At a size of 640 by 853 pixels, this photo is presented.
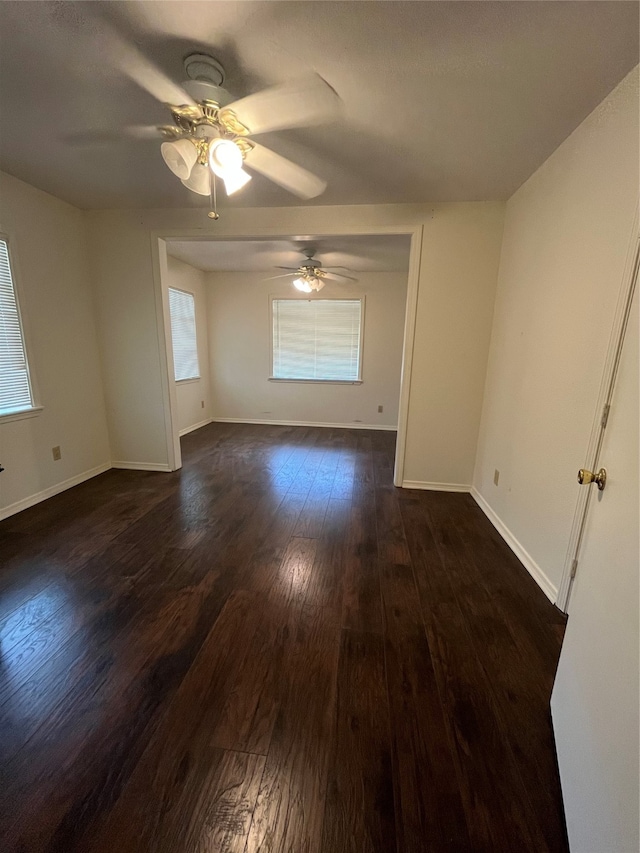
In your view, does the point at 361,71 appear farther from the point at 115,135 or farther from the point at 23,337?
the point at 23,337

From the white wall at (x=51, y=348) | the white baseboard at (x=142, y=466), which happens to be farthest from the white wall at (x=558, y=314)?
the white wall at (x=51, y=348)

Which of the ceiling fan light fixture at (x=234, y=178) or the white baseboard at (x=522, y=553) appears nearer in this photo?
the ceiling fan light fixture at (x=234, y=178)

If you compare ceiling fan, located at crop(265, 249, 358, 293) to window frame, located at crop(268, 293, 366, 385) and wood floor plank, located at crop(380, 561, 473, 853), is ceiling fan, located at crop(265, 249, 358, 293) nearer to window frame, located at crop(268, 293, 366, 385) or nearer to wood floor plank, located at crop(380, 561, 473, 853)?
window frame, located at crop(268, 293, 366, 385)

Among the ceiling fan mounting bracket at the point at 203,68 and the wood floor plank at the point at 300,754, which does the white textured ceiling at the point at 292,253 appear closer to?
the ceiling fan mounting bracket at the point at 203,68

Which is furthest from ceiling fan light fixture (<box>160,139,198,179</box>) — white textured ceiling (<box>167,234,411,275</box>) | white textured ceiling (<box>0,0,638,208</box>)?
white textured ceiling (<box>167,234,411,275</box>)

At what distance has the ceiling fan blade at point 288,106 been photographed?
4.89ft

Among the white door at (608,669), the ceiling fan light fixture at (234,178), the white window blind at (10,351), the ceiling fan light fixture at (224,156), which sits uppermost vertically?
the ceiling fan light fixture at (224,156)

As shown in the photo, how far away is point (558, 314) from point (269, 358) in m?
4.25

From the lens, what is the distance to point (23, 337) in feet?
8.69

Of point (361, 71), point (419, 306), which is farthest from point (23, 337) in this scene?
point (419, 306)

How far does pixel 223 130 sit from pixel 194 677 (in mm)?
2467

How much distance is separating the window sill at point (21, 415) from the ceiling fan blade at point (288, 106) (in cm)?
253

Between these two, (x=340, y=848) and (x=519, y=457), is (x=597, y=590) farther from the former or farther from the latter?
(x=519, y=457)

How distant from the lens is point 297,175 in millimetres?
2334
